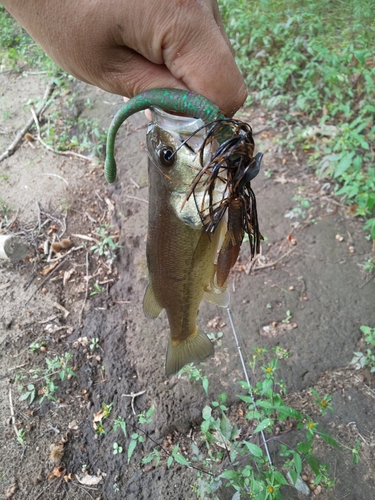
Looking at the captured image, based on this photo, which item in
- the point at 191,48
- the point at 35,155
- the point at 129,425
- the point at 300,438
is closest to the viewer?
the point at 191,48

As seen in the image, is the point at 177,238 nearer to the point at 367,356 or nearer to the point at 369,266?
the point at 367,356

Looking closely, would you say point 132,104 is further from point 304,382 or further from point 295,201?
point 295,201

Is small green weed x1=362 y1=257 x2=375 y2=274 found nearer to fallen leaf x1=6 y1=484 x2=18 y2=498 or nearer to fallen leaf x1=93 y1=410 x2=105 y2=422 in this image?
fallen leaf x1=93 y1=410 x2=105 y2=422

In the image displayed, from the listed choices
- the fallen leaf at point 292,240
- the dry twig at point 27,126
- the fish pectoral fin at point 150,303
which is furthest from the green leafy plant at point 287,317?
the dry twig at point 27,126

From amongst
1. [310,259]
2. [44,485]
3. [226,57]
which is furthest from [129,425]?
[226,57]

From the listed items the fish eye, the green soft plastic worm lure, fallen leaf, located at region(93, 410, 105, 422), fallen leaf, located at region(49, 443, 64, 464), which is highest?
the green soft plastic worm lure

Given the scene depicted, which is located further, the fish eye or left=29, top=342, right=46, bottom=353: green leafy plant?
left=29, top=342, right=46, bottom=353: green leafy plant

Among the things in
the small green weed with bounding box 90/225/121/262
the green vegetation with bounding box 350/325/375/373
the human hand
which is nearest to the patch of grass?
the small green weed with bounding box 90/225/121/262

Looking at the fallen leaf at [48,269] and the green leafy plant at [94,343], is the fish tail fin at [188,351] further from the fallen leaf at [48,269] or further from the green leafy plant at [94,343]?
the fallen leaf at [48,269]
